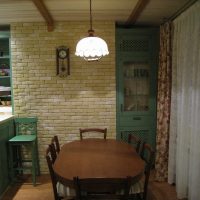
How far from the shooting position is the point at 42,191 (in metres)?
3.27

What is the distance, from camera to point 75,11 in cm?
325

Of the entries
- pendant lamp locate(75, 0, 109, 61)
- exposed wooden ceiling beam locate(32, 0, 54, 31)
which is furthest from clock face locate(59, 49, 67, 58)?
pendant lamp locate(75, 0, 109, 61)

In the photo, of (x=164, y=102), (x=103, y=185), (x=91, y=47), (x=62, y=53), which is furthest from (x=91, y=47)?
(x=164, y=102)

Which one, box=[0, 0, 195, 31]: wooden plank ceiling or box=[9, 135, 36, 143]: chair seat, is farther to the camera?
box=[9, 135, 36, 143]: chair seat

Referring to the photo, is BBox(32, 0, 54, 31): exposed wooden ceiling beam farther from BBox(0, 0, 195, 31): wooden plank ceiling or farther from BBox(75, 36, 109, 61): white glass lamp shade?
BBox(75, 36, 109, 61): white glass lamp shade

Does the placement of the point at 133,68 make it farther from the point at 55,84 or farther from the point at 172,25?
the point at 55,84

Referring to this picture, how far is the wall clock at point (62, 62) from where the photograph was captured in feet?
12.2

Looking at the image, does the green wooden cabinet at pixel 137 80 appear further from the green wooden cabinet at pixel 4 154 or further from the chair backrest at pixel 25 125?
the green wooden cabinet at pixel 4 154

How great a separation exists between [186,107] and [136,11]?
57.9 inches

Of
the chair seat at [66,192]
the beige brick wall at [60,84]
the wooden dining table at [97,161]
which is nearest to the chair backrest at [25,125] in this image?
the beige brick wall at [60,84]

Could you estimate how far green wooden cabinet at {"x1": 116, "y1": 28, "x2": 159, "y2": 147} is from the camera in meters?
3.79

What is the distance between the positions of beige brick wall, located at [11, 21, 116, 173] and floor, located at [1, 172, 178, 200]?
0.49 meters

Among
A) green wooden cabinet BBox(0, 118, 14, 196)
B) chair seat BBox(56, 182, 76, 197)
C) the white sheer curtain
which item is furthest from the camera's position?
green wooden cabinet BBox(0, 118, 14, 196)

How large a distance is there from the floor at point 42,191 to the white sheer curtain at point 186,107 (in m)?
0.16
